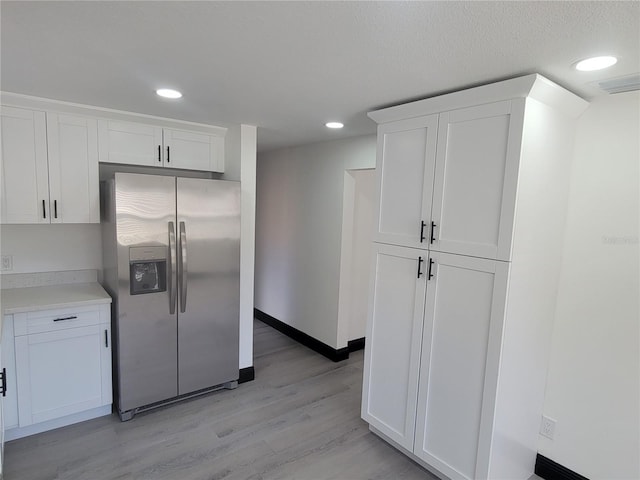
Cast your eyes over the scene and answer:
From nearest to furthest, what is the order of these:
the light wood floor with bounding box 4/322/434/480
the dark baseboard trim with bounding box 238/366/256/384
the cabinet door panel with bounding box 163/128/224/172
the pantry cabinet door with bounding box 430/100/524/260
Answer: the pantry cabinet door with bounding box 430/100/524/260, the light wood floor with bounding box 4/322/434/480, the cabinet door panel with bounding box 163/128/224/172, the dark baseboard trim with bounding box 238/366/256/384

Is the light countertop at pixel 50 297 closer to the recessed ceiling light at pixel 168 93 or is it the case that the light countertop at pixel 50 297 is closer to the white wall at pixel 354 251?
the recessed ceiling light at pixel 168 93

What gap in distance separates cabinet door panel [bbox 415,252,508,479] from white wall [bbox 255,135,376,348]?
1649 millimetres

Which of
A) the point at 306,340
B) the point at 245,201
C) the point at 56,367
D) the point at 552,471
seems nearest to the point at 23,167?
the point at 56,367

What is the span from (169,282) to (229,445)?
1.24m

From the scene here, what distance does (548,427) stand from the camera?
2256mm

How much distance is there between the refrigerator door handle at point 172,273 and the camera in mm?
2754

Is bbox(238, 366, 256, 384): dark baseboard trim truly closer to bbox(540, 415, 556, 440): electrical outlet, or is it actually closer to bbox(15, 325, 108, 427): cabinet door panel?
bbox(15, 325, 108, 427): cabinet door panel

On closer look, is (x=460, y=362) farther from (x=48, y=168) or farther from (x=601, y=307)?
(x=48, y=168)

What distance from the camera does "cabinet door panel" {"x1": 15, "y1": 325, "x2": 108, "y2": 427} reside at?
2426 mm

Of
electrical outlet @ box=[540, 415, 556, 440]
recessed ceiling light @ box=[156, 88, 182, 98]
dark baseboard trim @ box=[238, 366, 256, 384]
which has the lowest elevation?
dark baseboard trim @ box=[238, 366, 256, 384]

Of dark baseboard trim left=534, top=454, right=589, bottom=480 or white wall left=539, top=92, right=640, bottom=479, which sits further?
dark baseboard trim left=534, top=454, right=589, bottom=480

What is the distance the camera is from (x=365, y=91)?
209 centimetres

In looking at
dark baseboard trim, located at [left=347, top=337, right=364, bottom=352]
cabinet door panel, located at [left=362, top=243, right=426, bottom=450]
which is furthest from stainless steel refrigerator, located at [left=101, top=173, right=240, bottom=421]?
dark baseboard trim, located at [left=347, top=337, right=364, bottom=352]

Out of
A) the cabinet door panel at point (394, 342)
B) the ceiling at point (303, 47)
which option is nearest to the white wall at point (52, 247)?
the ceiling at point (303, 47)
